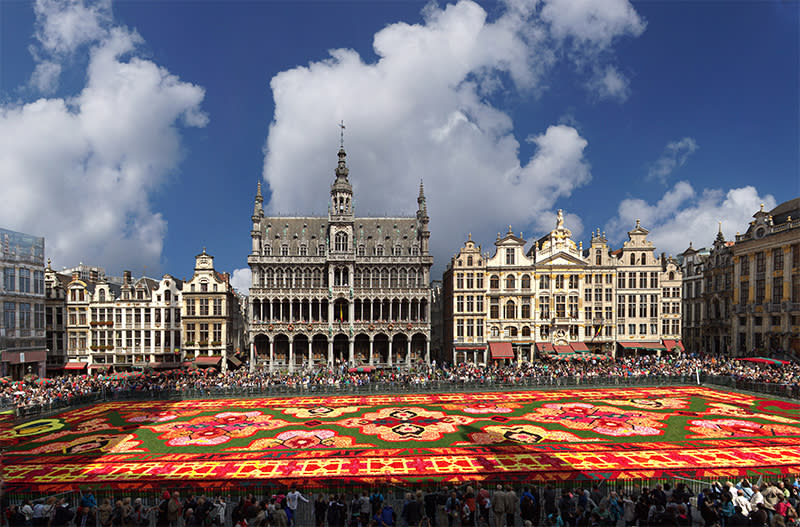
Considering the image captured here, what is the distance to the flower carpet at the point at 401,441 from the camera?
21484 millimetres

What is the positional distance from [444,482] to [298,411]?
59.4 feet

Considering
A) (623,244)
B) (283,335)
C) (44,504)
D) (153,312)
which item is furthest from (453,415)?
(153,312)

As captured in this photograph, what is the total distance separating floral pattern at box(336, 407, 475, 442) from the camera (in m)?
28.0

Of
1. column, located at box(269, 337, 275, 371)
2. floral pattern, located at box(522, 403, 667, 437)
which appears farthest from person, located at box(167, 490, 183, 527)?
column, located at box(269, 337, 275, 371)

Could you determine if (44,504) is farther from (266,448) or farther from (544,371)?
(544,371)

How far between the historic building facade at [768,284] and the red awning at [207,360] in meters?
65.2

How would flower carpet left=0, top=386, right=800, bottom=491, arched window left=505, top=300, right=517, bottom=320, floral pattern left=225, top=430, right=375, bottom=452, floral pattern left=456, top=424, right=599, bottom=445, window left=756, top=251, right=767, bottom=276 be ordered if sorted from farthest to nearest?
arched window left=505, top=300, right=517, bottom=320 < window left=756, top=251, right=767, bottom=276 < floral pattern left=456, top=424, right=599, bottom=445 < floral pattern left=225, top=430, right=375, bottom=452 < flower carpet left=0, top=386, right=800, bottom=491

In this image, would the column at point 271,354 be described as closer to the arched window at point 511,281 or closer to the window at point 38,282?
the window at point 38,282

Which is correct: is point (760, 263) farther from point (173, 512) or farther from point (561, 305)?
point (173, 512)

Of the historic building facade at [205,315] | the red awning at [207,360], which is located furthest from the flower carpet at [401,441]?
the historic building facade at [205,315]

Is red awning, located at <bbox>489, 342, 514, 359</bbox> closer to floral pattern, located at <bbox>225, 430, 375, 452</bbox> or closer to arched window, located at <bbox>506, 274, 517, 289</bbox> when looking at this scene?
arched window, located at <bbox>506, 274, 517, 289</bbox>

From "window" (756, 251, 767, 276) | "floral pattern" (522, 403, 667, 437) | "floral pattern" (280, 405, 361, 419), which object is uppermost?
"window" (756, 251, 767, 276)

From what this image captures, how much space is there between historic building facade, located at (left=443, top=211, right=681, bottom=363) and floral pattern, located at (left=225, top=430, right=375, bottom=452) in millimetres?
35528

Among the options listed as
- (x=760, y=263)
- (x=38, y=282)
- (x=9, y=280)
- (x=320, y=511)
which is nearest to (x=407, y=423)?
(x=320, y=511)
